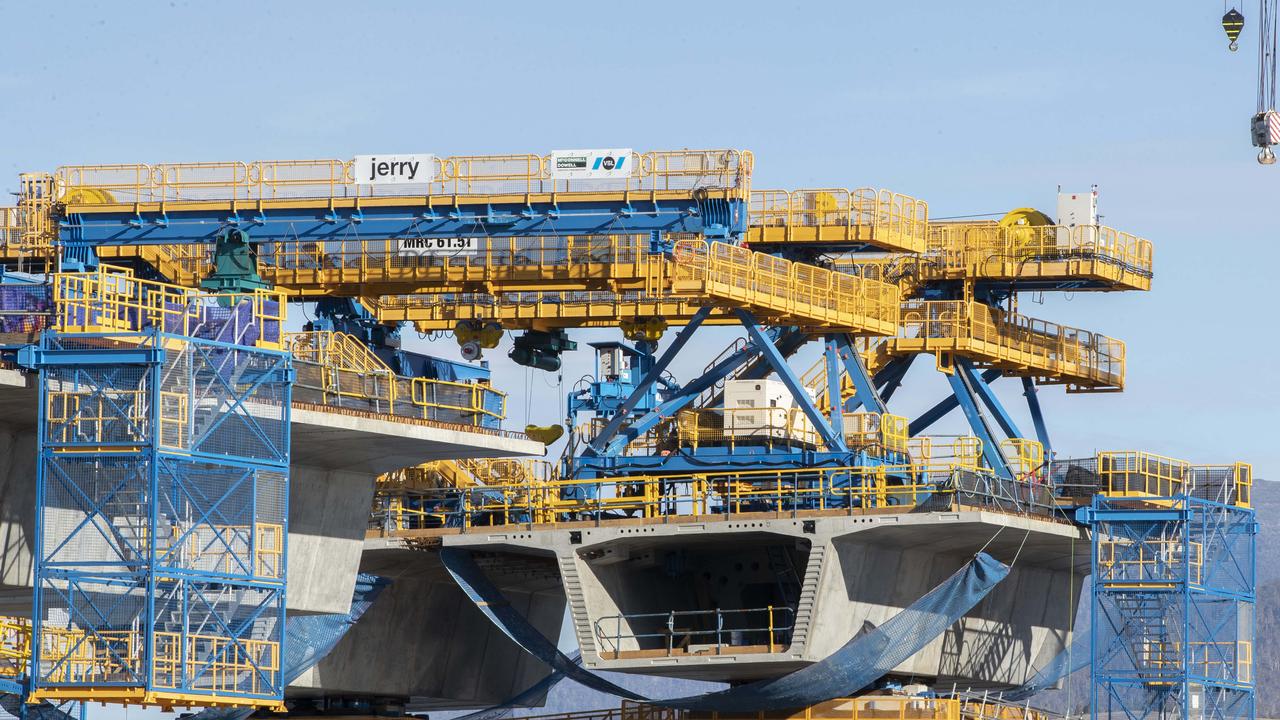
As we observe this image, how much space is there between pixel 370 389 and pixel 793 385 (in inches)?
544

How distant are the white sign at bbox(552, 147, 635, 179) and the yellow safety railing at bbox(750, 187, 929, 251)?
25.7ft

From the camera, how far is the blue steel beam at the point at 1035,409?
80.9 m

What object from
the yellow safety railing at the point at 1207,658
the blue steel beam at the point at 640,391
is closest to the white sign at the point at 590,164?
the blue steel beam at the point at 640,391

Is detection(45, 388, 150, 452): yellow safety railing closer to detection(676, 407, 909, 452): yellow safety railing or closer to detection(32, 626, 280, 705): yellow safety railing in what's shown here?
detection(32, 626, 280, 705): yellow safety railing

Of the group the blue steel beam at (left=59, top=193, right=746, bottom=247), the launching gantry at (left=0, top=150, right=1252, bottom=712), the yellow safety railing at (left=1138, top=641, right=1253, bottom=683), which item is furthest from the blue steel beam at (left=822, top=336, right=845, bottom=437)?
the yellow safety railing at (left=1138, top=641, right=1253, bottom=683)

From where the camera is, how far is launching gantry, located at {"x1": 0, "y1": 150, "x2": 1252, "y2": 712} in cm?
6856

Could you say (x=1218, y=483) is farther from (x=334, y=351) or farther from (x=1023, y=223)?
(x=334, y=351)

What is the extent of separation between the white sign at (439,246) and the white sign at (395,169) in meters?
1.74

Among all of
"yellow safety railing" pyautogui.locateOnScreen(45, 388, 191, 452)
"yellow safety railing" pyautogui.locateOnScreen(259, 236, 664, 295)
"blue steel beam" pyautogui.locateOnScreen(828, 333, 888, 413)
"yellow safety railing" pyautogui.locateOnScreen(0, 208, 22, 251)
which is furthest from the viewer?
"yellow safety railing" pyautogui.locateOnScreen(0, 208, 22, 251)

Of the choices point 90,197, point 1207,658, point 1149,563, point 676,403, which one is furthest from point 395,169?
point 1207,658

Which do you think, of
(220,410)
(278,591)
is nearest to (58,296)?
(220,410)

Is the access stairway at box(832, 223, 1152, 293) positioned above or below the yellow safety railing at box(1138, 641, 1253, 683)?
above

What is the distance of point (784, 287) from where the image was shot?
238 feet

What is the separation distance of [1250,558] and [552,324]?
21.8m
